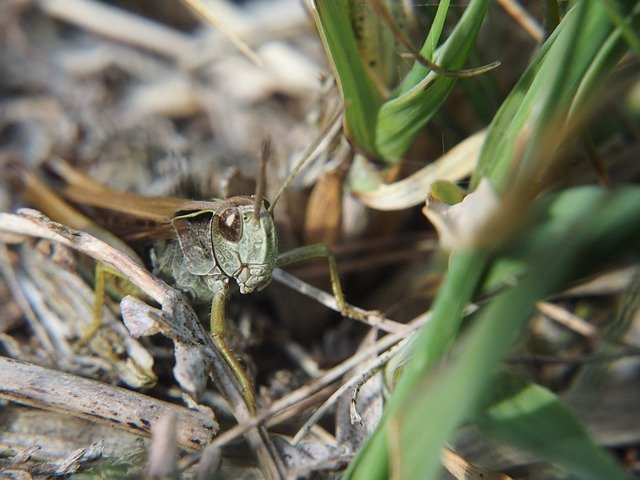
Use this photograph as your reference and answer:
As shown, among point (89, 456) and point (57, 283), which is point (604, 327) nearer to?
point (89, 456)

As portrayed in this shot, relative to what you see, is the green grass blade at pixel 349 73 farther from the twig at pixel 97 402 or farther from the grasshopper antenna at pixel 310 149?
the twig at pixel 97 402

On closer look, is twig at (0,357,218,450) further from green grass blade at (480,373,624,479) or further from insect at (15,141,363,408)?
green grass blade at (480,373,624,479)

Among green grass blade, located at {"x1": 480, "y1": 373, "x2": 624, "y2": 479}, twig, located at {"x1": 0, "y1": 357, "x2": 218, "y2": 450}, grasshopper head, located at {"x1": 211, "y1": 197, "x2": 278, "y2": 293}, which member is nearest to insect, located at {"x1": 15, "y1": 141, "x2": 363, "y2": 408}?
grasshopper head, located at {"x1": 211, "y1": 197, "x2": 278, "y2": 293}

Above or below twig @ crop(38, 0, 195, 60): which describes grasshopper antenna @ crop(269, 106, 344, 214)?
below

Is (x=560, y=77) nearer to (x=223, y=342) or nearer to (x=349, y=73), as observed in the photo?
(x=349, y=73)

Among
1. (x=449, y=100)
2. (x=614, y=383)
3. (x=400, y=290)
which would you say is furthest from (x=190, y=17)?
(x=614, y=383)

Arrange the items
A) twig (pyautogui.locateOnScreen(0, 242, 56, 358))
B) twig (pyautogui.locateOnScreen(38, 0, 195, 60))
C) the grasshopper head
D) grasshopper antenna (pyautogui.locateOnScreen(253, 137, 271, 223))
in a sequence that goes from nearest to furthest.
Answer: grasshopper antenna (pyautogui.locateOnScreen(253, 137, 271, 223)) → the grasshopper head → twig (pyautogui.locateOnScreen(0, 242, 56, 358)) → twig (pyautogui.locateOnScreen(38, 0, 195, 60))

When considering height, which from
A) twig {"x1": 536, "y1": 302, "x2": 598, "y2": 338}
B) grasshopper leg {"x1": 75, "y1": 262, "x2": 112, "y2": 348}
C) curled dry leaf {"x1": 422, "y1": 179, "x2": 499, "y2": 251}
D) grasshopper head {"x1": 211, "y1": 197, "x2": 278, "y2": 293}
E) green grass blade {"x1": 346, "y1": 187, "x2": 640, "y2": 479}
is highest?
grasshopper leg {"x1": 75, "y1": 262, "x2": 112, "y2": 348}

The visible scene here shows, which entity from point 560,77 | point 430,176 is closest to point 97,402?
point 430,176
